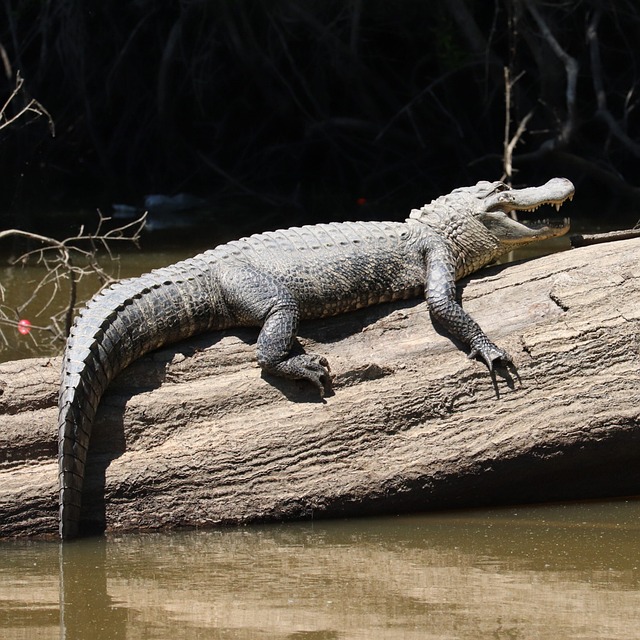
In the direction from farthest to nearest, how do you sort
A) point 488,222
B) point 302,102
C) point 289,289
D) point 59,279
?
point 302,102, point 59,279, point 488,222, point 289,289

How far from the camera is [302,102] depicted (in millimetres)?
14461

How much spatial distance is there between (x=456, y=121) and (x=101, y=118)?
476cm

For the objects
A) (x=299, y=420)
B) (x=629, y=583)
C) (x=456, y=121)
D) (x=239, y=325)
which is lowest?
(x=629, y=583)

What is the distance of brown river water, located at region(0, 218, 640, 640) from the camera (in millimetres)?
3416

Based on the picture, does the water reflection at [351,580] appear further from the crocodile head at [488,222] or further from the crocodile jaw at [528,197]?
the crocodile jaw at [528,197]

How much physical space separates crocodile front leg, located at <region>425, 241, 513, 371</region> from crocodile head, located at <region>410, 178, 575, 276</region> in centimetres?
12

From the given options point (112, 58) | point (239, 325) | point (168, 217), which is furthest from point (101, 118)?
point (239, 325)

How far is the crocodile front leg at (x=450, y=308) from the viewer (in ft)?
15.0

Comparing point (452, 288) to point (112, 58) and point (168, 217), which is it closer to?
point (168, 217)

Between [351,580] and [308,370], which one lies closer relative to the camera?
[351,580]

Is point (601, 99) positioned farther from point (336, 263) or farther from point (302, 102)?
point (336, 263)

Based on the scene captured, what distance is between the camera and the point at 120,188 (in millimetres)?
14250

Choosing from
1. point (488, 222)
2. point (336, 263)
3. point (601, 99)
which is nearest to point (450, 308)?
point (336, 263)

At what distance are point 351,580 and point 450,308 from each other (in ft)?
4.59
